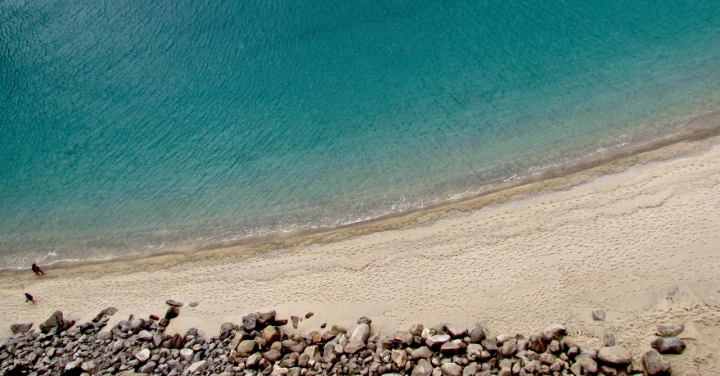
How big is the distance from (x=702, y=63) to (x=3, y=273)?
30.4 m

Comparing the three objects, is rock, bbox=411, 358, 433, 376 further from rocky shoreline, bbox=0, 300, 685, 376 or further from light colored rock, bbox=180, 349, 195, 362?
light colored rock, bbox=180, 349, 195, 362

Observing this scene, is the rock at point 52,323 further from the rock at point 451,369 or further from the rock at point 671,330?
the rock at point 671,330

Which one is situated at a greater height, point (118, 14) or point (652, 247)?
point (118, 14)

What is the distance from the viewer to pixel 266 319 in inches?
602

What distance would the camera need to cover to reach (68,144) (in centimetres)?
2523

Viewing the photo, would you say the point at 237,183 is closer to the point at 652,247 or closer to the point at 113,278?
the point at 113,278

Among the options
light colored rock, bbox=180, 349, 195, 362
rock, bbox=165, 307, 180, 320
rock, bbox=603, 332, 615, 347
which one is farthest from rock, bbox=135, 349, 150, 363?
rock, bbox=603, 332, 615, 347

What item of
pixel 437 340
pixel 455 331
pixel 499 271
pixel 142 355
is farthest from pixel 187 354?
pixel 499 271

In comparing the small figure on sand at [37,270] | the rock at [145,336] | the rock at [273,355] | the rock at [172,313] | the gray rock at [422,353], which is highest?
the small figure on sand at [37,270]

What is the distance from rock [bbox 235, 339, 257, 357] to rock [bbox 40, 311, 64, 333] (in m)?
6.86

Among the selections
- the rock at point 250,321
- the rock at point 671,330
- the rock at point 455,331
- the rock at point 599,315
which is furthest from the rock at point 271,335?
the rock at point 671,330

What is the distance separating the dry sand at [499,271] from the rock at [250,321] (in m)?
0.70

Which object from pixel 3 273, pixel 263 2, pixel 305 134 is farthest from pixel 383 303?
pixel 263 2

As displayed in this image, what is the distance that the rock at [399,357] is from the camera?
13234 mm
